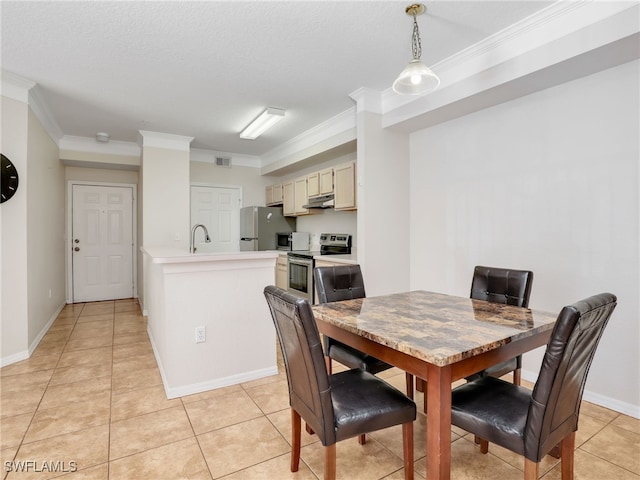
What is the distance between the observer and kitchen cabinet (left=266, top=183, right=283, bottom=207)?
603cm

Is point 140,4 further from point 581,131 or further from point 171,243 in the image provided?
point 171,243

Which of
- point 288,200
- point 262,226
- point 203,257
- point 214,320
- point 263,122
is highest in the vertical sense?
point 263,122

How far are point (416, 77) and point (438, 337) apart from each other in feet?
4.74

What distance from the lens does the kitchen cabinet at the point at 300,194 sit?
522 centimetres

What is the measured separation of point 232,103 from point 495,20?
101 inches

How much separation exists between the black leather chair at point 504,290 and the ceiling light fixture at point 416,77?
4.28 feet

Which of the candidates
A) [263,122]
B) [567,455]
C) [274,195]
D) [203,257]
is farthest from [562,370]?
[274,195]

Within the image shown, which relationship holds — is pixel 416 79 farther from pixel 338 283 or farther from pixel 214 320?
pixel 214 320

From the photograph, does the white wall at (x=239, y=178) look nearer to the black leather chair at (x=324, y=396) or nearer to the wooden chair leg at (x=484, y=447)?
the black leather chair at (x=324, y=396)

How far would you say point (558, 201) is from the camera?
2.61 metres

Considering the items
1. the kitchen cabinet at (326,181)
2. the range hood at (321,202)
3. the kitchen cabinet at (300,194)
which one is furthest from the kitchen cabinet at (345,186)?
the kitchen cabinet at (300,194)

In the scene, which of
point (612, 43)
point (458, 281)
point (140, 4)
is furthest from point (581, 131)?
point (140, 4)

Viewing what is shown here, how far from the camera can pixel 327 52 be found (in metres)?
2.72

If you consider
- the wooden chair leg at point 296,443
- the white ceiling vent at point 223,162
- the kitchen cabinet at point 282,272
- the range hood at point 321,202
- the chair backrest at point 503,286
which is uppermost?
the white ceiling vent at point 223,162
